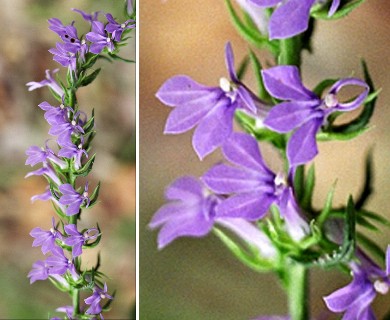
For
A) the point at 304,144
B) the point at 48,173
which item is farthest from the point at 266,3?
the point at 48,173

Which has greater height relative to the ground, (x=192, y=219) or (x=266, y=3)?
(x=266, y=3)

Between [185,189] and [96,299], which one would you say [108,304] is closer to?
[96,299]

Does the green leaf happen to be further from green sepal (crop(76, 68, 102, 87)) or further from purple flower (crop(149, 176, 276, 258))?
green sepal (crop(76, 68, 102, 87))

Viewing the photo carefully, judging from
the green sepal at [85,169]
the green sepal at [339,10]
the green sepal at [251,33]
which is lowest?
the green sepal at [85,169]

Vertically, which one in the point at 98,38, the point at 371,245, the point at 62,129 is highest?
the point at 98,38

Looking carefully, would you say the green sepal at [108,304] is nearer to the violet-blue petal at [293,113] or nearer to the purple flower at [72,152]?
the purple flower at [72,152]

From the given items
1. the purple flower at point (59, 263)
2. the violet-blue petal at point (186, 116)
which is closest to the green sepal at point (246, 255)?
the violet-blue petal at point (186, 116)

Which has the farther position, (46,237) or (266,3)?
(46,237)

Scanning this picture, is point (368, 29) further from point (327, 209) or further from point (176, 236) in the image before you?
point (176, 236)
